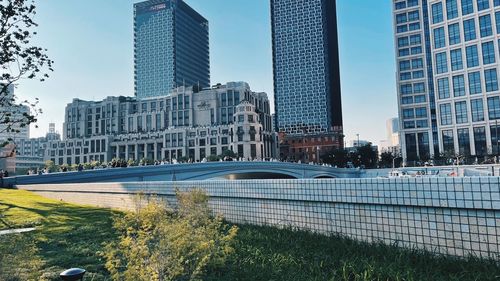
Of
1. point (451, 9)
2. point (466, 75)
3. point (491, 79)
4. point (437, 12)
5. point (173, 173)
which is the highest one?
point (437, 12)

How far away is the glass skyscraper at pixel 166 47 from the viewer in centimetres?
15450

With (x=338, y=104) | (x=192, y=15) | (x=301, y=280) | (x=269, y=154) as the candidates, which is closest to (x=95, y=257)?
(x=301, y=280)

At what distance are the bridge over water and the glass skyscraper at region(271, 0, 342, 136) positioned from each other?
80.8 m

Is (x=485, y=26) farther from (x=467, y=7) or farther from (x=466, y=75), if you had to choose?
(x=466, y=75)

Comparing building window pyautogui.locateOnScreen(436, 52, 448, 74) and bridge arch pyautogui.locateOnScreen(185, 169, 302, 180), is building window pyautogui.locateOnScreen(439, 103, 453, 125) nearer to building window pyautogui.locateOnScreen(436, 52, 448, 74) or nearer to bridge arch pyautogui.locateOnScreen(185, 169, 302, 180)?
building window pyautogui.locateOnScreen(436, 52, 448, 74)

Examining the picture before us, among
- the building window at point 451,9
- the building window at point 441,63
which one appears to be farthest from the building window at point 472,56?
the building window at point 451,9

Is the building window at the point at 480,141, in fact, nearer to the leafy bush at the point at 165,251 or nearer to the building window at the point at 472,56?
the building window at the point at 472,56

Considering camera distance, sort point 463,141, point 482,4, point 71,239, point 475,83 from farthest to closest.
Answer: point 463,141 → point 475,83 → point 482,4 → point 71,239

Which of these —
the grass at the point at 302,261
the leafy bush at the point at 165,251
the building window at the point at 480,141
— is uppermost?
the building window at the point at 480,141

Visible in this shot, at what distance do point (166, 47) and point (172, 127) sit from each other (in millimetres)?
53309

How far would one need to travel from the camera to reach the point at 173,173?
37219 mm

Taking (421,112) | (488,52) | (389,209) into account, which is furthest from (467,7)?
(389,209)

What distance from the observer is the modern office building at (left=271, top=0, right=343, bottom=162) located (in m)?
135

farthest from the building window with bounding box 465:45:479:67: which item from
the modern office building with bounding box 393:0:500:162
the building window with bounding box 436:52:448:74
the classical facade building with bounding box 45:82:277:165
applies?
the classical facade building with bounding box 45:82:277:165
